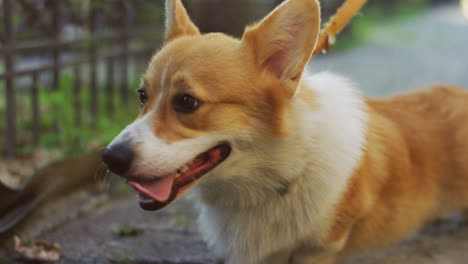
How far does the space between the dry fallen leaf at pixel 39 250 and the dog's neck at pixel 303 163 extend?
1000 mm

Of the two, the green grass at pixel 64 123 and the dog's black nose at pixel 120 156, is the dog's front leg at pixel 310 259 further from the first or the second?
the green grass at pixel 64 123

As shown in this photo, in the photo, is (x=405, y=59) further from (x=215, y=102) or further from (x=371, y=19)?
(x=215, y=102)

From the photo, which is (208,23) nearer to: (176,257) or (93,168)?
(93,168)

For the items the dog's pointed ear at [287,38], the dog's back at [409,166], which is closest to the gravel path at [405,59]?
the dog's back at [409,166]

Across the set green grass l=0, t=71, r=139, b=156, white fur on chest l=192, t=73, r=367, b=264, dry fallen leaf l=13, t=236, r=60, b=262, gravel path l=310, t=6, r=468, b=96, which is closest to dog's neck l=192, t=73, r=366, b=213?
white fur on chest l=192, t=73, r=367, b=264

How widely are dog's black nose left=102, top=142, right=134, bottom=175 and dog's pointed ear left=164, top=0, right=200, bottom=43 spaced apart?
89cm

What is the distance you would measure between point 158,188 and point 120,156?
23 cm

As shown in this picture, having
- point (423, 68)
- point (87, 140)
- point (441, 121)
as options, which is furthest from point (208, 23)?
point (441, 121)

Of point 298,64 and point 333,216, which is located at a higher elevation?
point 298,64

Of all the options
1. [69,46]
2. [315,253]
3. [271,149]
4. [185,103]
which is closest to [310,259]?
[315,253]

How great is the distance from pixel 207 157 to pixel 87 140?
2.70 meters

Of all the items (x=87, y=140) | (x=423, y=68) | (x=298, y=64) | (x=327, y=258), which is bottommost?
(x=423, y=68)

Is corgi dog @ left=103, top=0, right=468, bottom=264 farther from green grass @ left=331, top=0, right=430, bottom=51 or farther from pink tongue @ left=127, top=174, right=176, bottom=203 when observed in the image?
green grass @ left=331, top=0, right=430, bottom=51

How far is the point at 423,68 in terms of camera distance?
9328 millimetres
